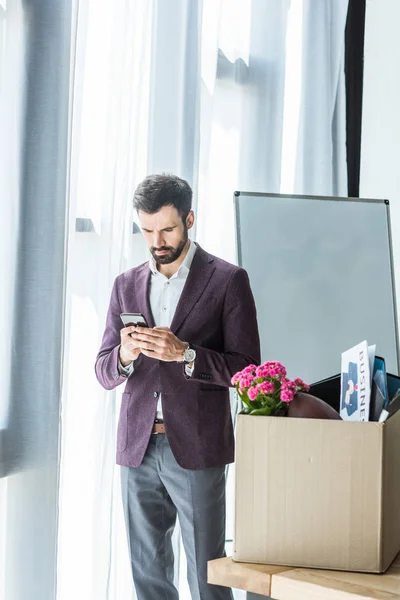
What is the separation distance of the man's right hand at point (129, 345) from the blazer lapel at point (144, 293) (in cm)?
13

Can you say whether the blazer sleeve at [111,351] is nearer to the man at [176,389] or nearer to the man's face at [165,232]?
the man at [176,389]

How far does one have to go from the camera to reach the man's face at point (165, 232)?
1.99 metres

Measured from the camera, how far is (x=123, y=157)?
2246 millimetres

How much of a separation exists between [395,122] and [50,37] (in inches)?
78.1

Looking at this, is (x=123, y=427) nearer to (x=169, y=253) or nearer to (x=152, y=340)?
(x=152, y=340)

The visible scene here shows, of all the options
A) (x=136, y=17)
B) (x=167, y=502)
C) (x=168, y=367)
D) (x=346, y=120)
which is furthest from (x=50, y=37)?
(x=346, y=120)

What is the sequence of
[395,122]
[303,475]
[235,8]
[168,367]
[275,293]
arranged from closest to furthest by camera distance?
[303,475] → [168,367] → [275,293] → [235,8] → [395,122]

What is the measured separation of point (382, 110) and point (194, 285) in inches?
78.1

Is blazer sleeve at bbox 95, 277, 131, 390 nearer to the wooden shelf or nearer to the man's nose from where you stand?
the man's nose

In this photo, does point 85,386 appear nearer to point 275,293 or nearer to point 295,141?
point 275,293

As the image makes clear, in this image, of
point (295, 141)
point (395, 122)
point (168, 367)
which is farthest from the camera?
point (395, 122)

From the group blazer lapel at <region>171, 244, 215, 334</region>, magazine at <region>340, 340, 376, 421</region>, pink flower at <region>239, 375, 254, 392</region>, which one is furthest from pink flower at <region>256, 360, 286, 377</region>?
blazer lapel at <region>171, 244, 215, 334</region>

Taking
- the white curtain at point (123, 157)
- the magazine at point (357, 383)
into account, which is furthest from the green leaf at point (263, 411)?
the white curtain at point (123, 157)

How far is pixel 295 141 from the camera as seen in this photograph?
10.4ft
